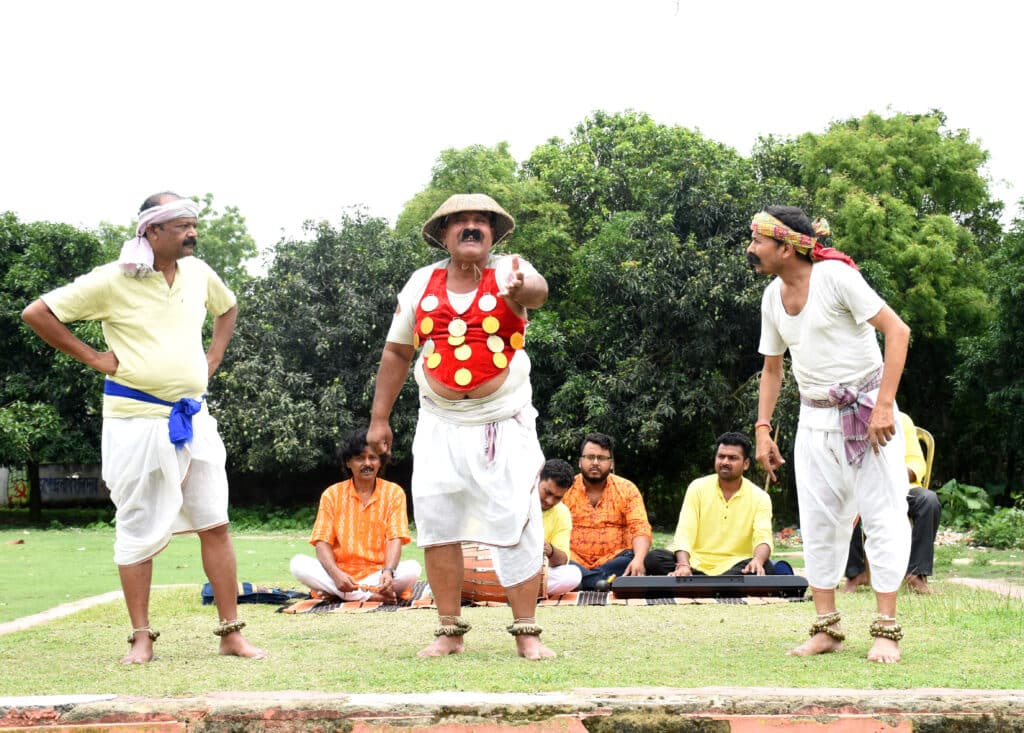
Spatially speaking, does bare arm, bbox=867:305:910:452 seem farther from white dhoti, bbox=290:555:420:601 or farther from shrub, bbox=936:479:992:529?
shrub, bbox=936:479:992:529

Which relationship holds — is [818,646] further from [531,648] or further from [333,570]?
[333,570]

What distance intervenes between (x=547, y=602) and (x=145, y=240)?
3810 millimetres

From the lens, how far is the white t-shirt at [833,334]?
486 centimetres

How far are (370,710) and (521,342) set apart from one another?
2.05 metres

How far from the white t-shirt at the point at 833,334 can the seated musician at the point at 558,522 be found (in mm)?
3367

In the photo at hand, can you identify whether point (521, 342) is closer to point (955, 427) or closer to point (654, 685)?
point (654, 685)

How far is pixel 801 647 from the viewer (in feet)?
15.6

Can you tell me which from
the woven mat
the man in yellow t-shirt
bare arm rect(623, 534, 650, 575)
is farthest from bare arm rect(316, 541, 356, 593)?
the man in yellow t-shirt

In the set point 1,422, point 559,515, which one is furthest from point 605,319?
point 559,515

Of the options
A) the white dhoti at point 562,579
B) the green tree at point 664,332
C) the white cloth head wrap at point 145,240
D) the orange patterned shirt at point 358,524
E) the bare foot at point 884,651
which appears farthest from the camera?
the green tree at point 664,332

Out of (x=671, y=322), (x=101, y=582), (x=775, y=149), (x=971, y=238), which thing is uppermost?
(x=775, y=149)

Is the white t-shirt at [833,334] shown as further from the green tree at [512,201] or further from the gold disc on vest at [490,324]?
the green tree at [512,201]

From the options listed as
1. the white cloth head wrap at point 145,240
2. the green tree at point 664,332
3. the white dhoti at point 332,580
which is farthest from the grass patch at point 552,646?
the green tree at point 664,332

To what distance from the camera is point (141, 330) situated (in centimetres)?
498
